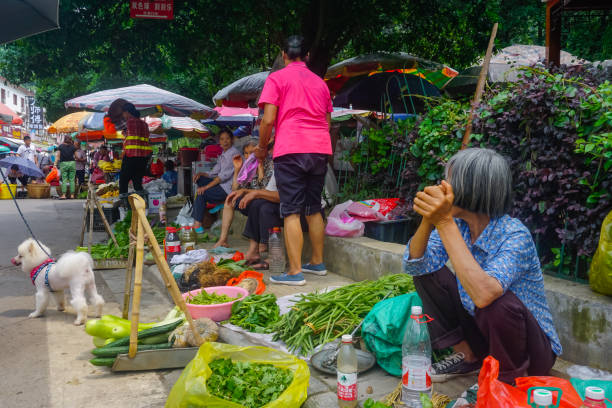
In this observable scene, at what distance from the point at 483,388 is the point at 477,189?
894 mm

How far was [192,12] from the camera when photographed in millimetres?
8461

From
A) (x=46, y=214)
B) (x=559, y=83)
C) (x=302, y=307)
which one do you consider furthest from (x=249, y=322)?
(x=46, y=214)

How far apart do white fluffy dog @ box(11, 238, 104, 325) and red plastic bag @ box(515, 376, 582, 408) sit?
11.8 feet

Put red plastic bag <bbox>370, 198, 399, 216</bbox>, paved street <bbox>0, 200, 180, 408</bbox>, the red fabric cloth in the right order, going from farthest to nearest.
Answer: the red fabric cloth → red plastic bag <bbox>370, 198, 399, 216</bbox> → paved street <bbox>0, 200, 180, 408</bbox>

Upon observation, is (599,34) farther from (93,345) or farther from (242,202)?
(93,345)

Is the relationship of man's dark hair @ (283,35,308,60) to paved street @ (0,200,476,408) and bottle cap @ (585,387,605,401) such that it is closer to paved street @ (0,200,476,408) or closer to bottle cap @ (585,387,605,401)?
paved street @ (0,200,476,408)

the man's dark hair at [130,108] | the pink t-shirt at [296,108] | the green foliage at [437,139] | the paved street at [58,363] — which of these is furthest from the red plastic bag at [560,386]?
the man's dark hair at [130,108]

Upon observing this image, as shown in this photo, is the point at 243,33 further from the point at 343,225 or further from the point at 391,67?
the point at 343,225

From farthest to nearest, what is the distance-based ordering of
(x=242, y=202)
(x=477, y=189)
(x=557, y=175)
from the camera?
(x=242, y=202) → (x=557, y=175) → (x=477, y=189)

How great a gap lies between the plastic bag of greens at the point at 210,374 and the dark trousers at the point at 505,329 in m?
0.82

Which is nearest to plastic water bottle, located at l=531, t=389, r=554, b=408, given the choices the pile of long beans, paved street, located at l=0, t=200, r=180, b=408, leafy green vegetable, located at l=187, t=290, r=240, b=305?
the pile of long beans

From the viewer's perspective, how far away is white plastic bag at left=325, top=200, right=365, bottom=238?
514 cm

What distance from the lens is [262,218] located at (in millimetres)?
5191

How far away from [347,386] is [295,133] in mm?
2751
